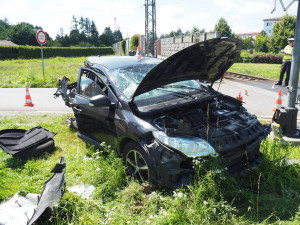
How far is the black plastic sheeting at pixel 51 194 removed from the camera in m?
2.52

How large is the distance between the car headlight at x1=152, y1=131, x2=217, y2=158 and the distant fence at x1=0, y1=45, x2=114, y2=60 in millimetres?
40263

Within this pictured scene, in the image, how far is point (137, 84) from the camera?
146 inches

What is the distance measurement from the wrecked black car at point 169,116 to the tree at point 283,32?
45440mm

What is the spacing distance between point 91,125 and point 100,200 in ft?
4.75

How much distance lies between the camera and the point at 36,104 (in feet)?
28.1

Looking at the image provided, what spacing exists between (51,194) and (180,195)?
57.4 inches

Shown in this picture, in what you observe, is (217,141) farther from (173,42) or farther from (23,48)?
(23,48)

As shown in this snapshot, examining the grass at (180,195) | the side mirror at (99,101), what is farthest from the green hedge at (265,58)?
the side mirror at (99,101)

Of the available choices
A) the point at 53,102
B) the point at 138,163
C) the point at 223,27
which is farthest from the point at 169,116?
the point at 223,27

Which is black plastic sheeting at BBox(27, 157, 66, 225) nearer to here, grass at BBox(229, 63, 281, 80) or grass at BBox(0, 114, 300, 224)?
grass at BBox(0, 114, 300, 224)

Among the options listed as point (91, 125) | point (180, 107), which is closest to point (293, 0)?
point (180, 107)

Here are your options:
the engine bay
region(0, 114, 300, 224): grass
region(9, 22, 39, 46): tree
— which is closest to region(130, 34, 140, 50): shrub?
the engine bay

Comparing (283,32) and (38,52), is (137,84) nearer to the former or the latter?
(283,32)

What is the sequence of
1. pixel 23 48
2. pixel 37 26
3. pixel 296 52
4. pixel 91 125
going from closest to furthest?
pixel 91 125
pixel 296 52
pixel 23 48
pixel 37 26
